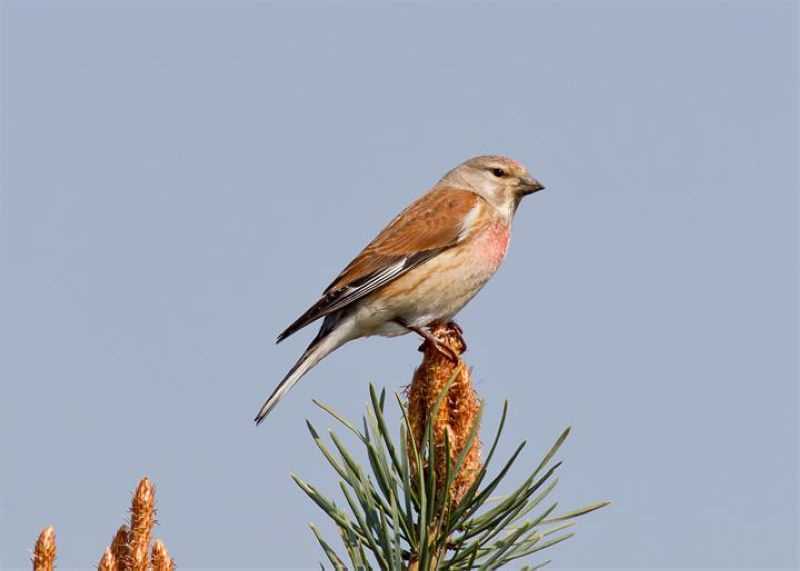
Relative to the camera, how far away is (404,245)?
18.4 ft

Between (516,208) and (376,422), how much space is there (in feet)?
12.5

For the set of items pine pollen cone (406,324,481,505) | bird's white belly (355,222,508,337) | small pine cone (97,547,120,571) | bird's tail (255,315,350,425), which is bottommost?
small pine cone (97,547,120,571)

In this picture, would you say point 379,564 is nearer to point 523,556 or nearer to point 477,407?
point 523,556

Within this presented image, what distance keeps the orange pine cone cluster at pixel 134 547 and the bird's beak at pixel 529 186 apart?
4.42 meters

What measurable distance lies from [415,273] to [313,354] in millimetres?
800

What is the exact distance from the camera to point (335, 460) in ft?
8.11

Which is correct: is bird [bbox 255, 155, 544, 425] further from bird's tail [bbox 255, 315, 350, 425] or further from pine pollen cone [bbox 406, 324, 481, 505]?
pine pollen cone [bbox 406, 324, 481, 505]

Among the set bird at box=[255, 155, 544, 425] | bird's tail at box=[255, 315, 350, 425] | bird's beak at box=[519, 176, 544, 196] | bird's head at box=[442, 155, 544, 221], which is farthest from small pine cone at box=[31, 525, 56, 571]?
Answer: bird's beak at box=[519, 176, 544, 196]

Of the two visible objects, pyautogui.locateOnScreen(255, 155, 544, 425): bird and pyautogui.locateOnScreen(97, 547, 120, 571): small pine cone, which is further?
pyautogui.locateOnScreen(255, 155, 544, 425): bird

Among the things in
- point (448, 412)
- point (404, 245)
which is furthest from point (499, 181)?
point (448, 412)

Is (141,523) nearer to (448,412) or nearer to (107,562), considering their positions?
(107,562)

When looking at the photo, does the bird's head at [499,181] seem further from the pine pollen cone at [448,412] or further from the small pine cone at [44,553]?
the small pine cone at [44,553]

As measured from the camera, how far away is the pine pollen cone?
259cm

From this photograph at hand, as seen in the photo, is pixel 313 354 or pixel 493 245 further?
pixel 493 245
